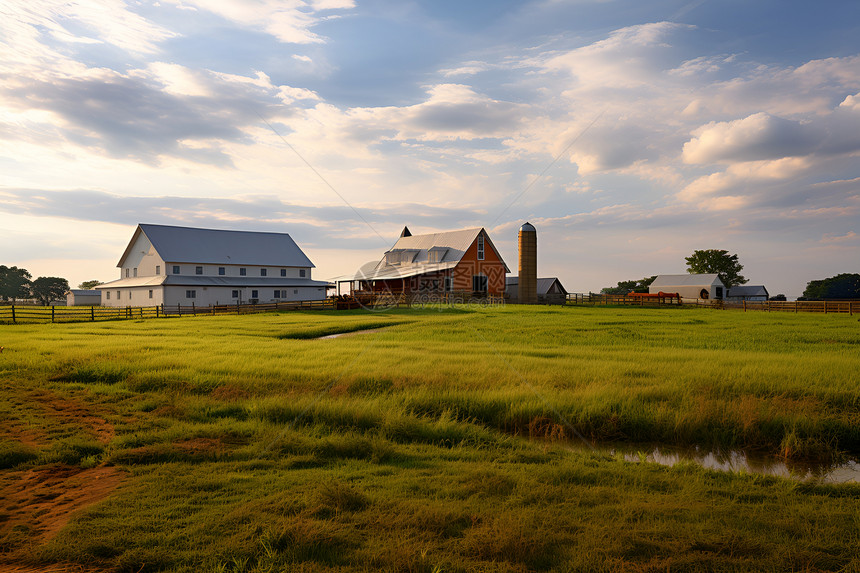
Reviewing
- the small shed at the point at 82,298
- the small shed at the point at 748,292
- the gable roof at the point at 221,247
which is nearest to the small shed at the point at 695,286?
the small shed at the point at 748,292

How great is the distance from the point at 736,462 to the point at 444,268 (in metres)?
43.0

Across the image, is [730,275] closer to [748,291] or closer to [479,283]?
[748,291]

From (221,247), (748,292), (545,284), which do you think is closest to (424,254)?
(545,284)

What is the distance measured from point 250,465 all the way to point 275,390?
16.8 feet

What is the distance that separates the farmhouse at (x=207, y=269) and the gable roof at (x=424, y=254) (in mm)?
10720

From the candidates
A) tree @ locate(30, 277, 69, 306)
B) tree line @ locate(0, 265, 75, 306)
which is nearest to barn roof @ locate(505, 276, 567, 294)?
tree line @ locate(0, 265, 75, 306)

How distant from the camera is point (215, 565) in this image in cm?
484

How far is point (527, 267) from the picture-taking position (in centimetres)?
5409

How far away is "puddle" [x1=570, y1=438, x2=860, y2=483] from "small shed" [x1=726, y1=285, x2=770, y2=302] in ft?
313

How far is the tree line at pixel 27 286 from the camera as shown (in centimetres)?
9650

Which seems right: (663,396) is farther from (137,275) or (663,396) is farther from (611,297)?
(137,275)

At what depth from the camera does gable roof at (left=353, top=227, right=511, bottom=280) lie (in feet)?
174

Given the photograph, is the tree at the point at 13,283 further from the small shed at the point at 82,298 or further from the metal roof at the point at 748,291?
the metal roof at the point at 748,291

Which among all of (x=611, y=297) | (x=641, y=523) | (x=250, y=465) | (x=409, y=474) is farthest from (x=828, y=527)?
(x=611, y=297)
